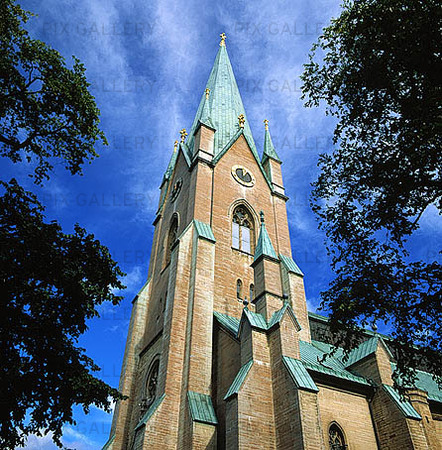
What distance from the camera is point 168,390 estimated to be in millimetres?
15258

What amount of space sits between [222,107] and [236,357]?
67.4 feet

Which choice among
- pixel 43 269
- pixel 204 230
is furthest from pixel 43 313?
pixel 204 230

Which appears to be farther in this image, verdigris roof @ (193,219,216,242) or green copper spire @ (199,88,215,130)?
green copper spire @ (199,88,215,130)

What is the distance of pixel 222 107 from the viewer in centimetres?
3111

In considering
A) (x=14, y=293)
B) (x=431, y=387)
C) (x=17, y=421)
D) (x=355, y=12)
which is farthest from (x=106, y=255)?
(x=431, y=387)

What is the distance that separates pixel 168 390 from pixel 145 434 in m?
1.80

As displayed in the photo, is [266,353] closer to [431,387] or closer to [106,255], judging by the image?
[106,255]

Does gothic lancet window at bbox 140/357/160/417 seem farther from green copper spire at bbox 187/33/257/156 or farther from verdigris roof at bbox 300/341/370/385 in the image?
green copper spire at bbox 187/33/257/156

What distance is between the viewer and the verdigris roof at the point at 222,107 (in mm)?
28156

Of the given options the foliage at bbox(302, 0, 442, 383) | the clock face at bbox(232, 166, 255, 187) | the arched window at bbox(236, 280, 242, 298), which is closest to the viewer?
the foliage at bbox(302, 0, 442, 383)

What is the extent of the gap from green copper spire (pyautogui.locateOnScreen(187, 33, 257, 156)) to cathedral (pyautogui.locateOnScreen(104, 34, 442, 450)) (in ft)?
6.36

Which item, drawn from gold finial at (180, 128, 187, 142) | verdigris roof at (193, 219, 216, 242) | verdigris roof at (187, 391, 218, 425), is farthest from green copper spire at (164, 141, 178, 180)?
verdigris roof at (187, 391, 218, 425)

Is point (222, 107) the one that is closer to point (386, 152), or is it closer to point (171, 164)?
point (171, 164)

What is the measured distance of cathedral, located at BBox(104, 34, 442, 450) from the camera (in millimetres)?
13258
